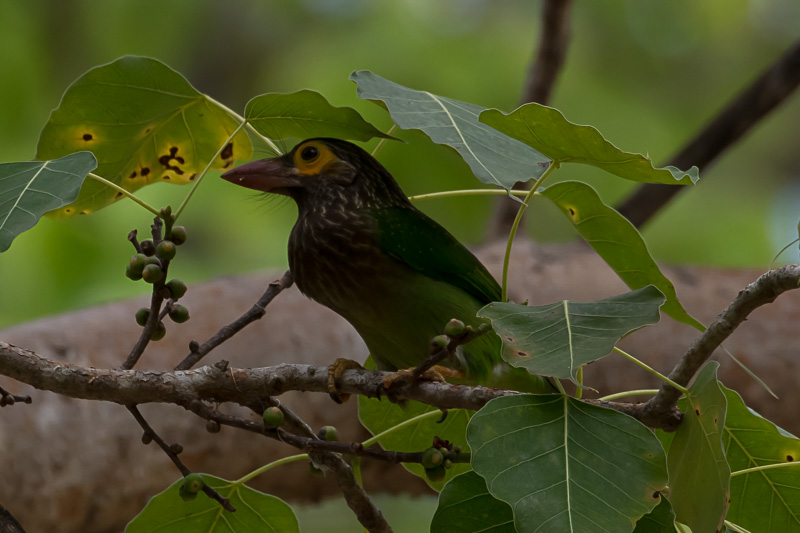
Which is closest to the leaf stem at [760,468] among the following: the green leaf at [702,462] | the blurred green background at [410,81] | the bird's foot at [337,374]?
the green leaf at [702,462]

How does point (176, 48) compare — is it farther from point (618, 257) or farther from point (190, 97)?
point (618, 257)

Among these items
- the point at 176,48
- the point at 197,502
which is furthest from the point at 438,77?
the point at 197,502

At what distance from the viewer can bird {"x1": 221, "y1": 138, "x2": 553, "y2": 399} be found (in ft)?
6.49

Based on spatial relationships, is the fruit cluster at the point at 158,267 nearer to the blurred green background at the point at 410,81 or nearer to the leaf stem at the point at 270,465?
the leaf stem at the point at 270,465

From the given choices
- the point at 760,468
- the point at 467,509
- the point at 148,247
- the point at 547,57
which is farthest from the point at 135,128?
the point at 547,57

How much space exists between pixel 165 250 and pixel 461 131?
0.56m

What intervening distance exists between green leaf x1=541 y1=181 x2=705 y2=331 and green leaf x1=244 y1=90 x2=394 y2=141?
0.37 metres

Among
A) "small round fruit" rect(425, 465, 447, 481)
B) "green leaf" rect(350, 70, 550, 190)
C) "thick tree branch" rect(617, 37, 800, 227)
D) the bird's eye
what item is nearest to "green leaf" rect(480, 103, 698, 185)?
"green leaf" rect(350, 70, 550, 190)

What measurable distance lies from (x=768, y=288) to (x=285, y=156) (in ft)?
4.08

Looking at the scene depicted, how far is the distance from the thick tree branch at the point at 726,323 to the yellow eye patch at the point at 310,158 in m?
1.11

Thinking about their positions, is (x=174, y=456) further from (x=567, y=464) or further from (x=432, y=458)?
(x=567, y=464)

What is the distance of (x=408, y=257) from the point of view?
79.4 inches

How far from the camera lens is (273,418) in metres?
1.54

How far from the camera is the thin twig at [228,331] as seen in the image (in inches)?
67.5
